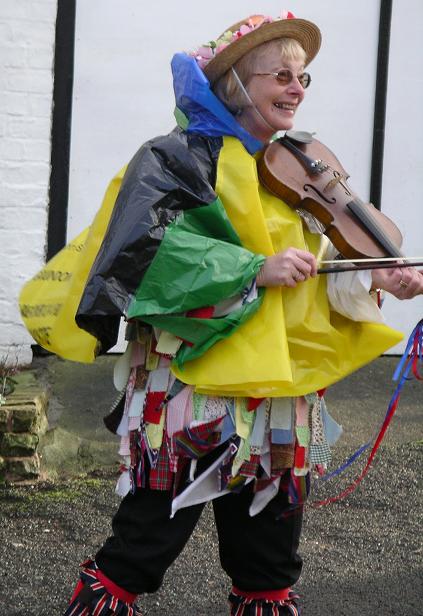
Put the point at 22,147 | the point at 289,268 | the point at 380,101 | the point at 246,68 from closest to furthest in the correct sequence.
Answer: the point at 289,268 < the point at 246,68 < the point at 22,147 < the point at 380,101

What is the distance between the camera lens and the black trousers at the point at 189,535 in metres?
2.94

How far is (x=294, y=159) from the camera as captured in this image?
295 cm

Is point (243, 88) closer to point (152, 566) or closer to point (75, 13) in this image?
point (152, 566)

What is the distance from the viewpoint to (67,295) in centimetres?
307

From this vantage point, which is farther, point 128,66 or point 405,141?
point 405,141

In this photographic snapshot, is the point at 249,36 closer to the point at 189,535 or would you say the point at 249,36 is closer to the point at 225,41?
the point at 225,41

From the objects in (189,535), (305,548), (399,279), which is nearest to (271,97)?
(399,279)

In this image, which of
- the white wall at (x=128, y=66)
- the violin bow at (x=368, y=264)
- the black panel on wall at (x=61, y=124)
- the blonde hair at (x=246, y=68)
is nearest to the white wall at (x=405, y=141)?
the white wall at (x=128, y=66)

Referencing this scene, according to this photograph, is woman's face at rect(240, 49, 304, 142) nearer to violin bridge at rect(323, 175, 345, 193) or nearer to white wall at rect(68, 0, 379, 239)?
violin bridge at rect(323, 175, 345, 193)

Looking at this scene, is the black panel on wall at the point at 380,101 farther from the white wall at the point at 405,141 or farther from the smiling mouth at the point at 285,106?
the smiling mouth at the point at 285,106

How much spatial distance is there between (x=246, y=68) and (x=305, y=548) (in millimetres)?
1975

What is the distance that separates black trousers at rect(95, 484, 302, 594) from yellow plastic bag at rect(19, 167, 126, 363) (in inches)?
18.3

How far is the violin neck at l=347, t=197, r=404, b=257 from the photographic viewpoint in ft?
9.38

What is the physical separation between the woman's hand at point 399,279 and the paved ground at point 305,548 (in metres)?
1.30
